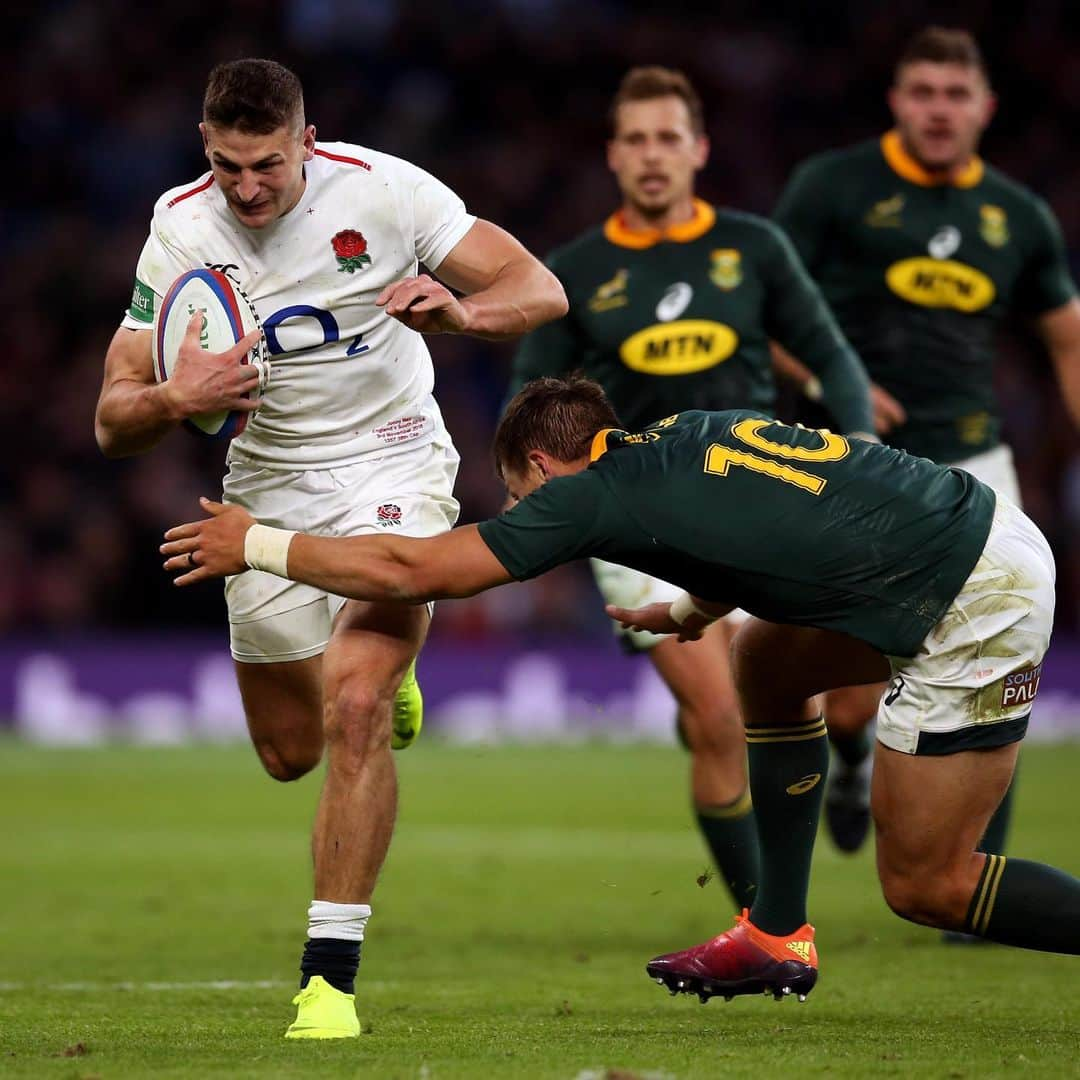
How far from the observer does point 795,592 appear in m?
4.98

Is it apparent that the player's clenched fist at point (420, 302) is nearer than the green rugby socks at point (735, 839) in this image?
Yes

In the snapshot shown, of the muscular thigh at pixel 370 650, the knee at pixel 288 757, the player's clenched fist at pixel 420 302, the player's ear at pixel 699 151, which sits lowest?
the knee at pixel 288 757

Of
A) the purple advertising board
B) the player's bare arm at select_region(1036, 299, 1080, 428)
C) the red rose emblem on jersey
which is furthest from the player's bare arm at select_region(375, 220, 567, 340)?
the purple advertising board

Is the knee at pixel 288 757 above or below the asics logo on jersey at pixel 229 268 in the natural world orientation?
below

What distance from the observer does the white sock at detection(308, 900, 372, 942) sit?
525cm

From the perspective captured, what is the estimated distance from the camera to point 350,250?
19.1ft

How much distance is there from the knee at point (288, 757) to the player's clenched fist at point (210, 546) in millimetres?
1795

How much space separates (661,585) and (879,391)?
1330mm

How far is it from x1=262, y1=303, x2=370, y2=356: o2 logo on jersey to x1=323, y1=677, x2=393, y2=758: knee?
1070mm

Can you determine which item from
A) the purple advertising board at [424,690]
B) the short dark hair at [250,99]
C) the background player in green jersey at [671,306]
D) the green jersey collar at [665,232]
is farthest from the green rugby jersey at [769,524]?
the purple advertising board at [424,690]

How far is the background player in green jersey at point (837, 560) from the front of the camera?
4.87 metres

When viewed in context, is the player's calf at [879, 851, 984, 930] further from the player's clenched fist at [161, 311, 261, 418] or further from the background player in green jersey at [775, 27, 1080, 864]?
the background player in green jersey at [775, 27, 1080, 864]

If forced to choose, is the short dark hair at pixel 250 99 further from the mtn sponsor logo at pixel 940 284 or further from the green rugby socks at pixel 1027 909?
the mtn sponsor logo at pixel 940 284

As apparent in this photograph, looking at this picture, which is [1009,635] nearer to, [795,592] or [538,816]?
[795,592]
